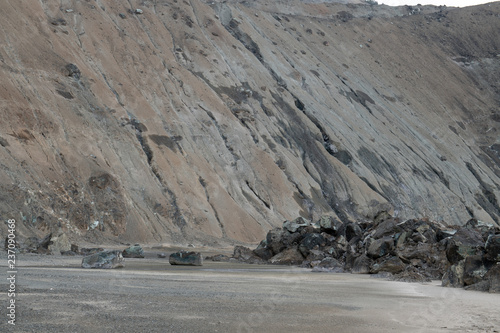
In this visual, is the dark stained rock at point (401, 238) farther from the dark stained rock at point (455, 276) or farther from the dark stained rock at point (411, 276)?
the dark stained rock at point (455, 276)

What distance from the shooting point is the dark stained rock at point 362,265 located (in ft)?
62.0

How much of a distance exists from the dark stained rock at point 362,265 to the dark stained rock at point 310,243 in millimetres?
4895

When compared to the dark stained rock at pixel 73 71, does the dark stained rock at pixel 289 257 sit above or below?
below

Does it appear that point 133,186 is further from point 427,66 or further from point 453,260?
point 427,66

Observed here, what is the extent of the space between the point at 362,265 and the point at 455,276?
574 cm

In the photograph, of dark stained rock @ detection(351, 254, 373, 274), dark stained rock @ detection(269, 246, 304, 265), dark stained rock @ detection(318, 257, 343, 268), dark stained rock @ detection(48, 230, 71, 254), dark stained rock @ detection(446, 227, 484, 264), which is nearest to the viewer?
Result: dark stained rock @ detection(446, 227, 484, 264)

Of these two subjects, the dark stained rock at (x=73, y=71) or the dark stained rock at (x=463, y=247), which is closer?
the dark stained rock at (x=463, y=247)

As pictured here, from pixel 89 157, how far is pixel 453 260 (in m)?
27.4

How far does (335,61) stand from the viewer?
74.2 metres

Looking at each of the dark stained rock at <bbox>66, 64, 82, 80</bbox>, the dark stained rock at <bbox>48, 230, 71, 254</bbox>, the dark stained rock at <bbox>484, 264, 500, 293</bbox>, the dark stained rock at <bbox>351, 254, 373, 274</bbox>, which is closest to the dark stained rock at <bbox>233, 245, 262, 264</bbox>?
the dark stained rock at <bbox>351, 254, 373, 274</bbox>

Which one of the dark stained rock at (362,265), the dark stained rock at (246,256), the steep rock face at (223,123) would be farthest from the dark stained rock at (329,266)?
the steep rock face at (223,123)

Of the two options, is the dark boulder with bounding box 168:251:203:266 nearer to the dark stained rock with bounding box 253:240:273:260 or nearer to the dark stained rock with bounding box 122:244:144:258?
the dark stained rock with bounding box 122:244:144:258

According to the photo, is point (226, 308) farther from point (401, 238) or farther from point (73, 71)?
point (73, 71)

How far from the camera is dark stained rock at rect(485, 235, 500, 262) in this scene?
42.0 feet
